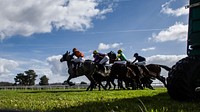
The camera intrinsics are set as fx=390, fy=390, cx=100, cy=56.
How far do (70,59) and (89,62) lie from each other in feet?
4.81

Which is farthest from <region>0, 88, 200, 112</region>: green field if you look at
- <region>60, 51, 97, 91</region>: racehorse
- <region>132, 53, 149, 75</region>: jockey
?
<region>132, 53, 149, 75</region>: jockey

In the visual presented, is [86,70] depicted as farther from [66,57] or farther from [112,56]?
[112,56]

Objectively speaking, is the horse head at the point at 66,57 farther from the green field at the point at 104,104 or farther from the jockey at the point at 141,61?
the green field at the point at 104,104

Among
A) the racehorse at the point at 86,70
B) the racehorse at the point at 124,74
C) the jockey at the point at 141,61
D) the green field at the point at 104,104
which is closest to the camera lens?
the green field at the point at 104,104

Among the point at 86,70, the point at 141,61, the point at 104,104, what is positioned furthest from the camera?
the point at 141,61

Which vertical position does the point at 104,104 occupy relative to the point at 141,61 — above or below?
below

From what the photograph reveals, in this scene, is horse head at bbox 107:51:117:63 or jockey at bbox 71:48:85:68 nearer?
jockey at bbox 71:48:85:68

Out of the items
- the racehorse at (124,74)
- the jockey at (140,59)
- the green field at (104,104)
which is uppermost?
the jockey at (140,59)

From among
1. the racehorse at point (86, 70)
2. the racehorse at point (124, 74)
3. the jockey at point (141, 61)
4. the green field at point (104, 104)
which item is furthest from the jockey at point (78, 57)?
the green field at point (104, 104)

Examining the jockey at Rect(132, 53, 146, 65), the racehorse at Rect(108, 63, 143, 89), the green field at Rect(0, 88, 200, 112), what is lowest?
the green field at Rect(0, 88, 200, 112)

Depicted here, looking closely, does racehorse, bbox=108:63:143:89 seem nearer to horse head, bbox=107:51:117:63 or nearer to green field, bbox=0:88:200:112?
horse head, bbox=107:51:117:63

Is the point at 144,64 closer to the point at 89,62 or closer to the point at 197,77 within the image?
the point at 89,62

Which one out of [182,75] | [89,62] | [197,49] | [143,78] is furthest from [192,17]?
[143,78]

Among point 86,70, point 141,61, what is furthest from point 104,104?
point 141,61
